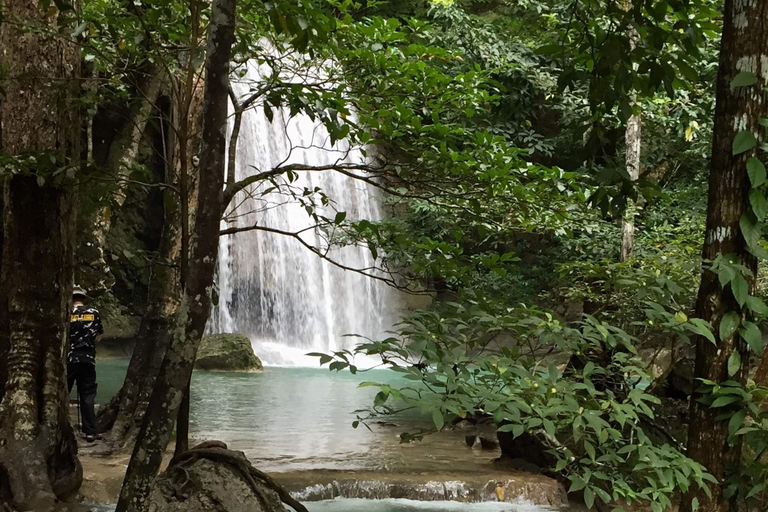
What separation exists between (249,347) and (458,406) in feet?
45.0

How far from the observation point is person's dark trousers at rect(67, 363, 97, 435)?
7.38 meters

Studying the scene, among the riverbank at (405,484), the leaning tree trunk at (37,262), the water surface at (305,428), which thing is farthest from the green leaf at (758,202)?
the riverbank at (405,484)

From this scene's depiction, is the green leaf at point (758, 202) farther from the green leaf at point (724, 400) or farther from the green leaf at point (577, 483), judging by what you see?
the green leaf at point (577, 483)

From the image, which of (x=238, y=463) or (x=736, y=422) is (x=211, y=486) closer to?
(x=238, y=463)

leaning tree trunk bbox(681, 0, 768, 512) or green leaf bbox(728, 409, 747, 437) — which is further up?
leaning tree trunk bbox(681, 0, 768, 512)

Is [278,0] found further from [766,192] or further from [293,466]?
[293,466]

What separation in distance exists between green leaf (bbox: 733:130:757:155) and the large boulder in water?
2794 mm

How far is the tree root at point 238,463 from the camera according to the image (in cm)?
379

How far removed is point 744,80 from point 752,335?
3.13 ft

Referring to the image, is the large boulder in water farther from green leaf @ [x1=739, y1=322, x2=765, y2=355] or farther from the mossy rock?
the mossy rock

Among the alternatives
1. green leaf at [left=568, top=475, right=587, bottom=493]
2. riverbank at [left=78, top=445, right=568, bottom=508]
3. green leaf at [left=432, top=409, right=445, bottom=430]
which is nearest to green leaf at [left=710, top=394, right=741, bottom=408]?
green leaf at [left=568, top=475, right=587, bottom=493]

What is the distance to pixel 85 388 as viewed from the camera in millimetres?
7449

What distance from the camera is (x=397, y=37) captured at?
4.79 metres

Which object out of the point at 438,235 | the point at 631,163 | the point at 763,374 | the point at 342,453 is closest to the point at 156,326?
the point at 342,453
